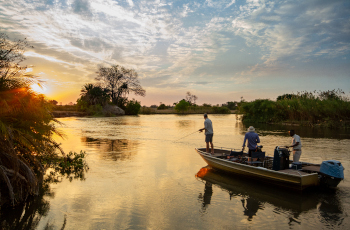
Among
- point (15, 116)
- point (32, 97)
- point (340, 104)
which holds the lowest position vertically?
point (15, 116)

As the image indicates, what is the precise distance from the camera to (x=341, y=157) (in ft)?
45.8

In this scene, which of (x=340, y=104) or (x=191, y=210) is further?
(x=340, y=104)

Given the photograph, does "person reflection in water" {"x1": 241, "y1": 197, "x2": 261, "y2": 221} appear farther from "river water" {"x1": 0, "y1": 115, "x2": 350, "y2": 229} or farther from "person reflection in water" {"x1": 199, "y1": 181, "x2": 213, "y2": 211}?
"person reflection in water" {"x1": 199, "y1": 181, "x2": 213, "y2": 211}

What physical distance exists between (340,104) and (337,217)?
31510mm

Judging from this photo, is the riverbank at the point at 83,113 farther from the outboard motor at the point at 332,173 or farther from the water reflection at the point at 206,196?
the outboard motor at the point at 332,173

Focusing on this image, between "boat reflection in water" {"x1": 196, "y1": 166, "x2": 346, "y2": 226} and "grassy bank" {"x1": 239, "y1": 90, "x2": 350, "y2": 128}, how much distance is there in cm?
2940

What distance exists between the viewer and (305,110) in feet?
121

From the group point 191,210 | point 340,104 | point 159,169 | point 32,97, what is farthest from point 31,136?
point 340,104

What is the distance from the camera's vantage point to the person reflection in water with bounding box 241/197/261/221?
6.70 m

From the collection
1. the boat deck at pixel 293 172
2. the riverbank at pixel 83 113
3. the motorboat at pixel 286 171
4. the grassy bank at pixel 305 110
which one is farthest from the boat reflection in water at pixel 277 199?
the riverbank at pixel 83 113

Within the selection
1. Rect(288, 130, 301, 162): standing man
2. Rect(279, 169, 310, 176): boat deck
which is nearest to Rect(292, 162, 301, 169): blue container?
Rect(279, 169, 310, 176): boat deck

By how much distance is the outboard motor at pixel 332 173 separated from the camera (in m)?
7.82

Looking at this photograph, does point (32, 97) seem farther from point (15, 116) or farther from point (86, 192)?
point (86, 192)

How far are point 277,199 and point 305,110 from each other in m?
33.2
